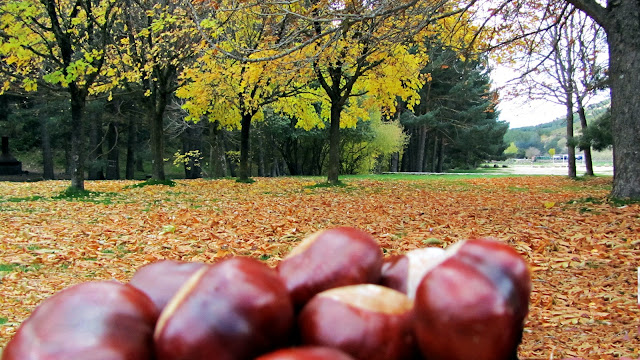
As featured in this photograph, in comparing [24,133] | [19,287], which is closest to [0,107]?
[24,133]

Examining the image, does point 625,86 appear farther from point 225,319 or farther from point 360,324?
point 225,319

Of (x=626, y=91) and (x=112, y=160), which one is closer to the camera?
(x=626, y=91)

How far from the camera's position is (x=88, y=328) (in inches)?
33.2

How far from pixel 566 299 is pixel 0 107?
107ft

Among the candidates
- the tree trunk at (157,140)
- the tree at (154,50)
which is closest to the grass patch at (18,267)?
the tree at (154,50)

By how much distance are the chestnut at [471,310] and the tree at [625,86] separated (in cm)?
951

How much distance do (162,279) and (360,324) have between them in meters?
0.54

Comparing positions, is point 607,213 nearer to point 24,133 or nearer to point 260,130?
point 260,130

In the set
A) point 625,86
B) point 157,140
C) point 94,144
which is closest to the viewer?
point 625,86

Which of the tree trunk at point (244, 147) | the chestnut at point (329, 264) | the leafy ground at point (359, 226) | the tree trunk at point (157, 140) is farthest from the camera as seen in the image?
the tree trunk at point (244, 147)

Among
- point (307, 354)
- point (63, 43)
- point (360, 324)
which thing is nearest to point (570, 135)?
point (63, 43)

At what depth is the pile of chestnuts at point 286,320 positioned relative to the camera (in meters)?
0.84

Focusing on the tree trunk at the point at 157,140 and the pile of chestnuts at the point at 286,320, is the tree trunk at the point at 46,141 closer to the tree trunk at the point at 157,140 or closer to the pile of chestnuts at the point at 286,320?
the tree trunk at the point at 157,140

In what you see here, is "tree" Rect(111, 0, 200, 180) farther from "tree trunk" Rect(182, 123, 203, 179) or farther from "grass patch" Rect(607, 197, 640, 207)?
"tree trunk" Rect(182, 123, 203, 179)
